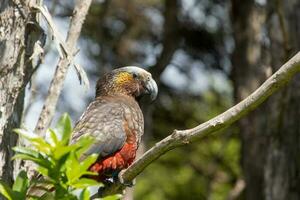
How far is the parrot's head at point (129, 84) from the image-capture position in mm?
6188

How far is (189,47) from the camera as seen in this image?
10.0m

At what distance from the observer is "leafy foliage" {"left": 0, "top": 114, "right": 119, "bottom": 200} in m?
2.59

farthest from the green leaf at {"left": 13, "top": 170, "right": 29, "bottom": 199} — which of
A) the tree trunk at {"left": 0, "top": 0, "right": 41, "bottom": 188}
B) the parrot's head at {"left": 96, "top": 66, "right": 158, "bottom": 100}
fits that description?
the parrot's head at {"left": 96, "top": 66, "right": 158, "bottom": 100}

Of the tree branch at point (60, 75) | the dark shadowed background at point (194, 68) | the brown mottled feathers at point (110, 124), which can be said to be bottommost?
the dark shadowed background at point (194, 68)

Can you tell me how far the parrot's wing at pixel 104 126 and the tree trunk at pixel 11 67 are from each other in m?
0.64

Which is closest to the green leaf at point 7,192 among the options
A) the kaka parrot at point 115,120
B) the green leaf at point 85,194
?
the green leaf at point 85,194

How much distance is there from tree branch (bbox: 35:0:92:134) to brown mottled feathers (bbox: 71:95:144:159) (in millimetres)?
227

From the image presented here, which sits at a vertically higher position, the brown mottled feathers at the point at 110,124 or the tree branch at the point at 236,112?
the tree branch at the point at 236,112

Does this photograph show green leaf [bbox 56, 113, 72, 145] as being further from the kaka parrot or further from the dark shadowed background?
the dark shadowed background

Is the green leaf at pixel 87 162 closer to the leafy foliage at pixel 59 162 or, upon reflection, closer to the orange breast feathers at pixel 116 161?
the leafy foliage at pixel 59 162

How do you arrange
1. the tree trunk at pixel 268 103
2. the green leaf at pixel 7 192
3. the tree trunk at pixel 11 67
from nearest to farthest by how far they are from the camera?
the green leaf at pixel 7 192
the tree trunk at pixel 11 67
the tree trunk at pixel 268 103

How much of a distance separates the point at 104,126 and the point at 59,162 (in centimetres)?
280

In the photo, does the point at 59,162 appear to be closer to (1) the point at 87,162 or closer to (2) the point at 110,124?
(1) the point at 87,162

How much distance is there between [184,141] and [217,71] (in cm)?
668
